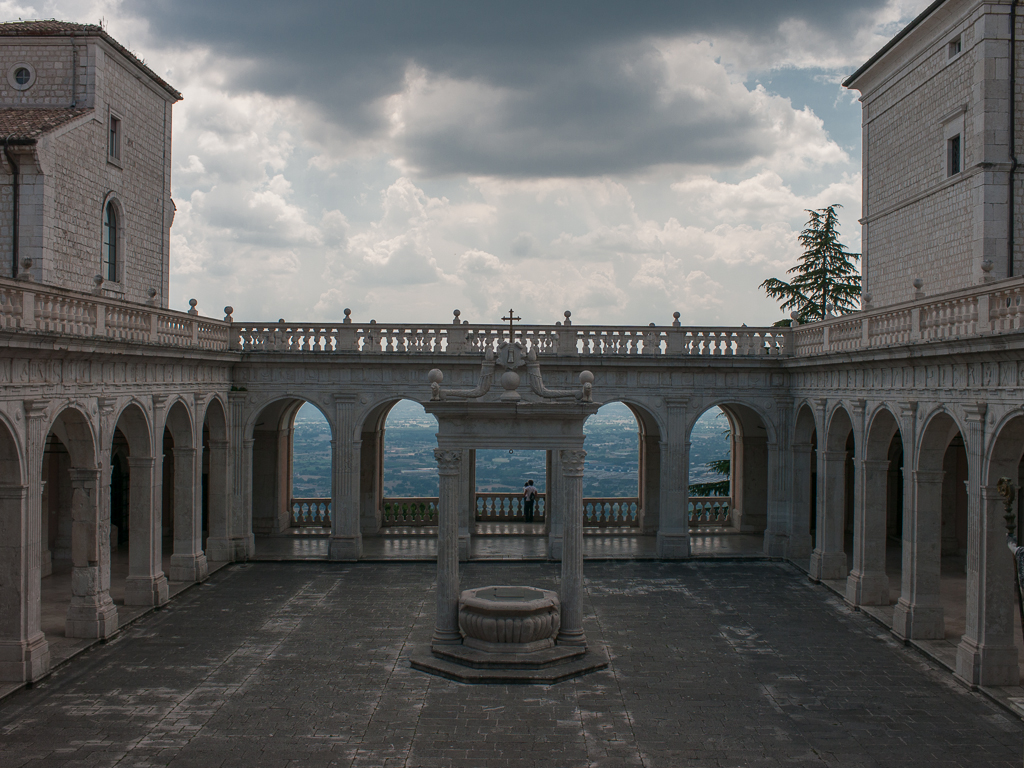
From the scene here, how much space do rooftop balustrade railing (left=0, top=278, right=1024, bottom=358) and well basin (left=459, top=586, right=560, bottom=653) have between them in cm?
870

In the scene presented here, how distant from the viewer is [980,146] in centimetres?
2092

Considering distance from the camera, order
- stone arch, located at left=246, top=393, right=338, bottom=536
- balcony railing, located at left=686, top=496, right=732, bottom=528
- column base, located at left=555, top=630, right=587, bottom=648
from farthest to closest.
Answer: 1. balcony railing, located at left=686, top=496, right=732, bottom=528
2. stone arch, located at left=246, top=393, right=338, bottom=536
3. column base, located at left=555, top=630, right=587, bottom=648

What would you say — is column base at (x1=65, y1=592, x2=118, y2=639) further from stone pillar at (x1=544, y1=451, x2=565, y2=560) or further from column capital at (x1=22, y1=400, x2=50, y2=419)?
stone pillar at (x1=544, y1=451, x2=565, y2=560)

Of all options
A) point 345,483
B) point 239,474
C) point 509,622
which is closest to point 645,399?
point 345,483

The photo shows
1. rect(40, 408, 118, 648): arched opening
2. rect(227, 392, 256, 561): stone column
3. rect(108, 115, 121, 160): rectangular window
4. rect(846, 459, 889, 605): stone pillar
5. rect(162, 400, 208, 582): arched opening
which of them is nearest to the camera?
rect(40, 408, 118, 648): arched opening

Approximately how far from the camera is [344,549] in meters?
25.8

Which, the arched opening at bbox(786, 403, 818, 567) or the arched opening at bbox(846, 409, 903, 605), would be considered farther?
the arched opening at bbox(786, 403, 818, 567)

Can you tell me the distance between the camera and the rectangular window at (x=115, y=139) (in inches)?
989

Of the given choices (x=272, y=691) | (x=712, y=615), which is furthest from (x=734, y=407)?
(x=272, y=691)

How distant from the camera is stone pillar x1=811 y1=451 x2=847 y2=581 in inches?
889

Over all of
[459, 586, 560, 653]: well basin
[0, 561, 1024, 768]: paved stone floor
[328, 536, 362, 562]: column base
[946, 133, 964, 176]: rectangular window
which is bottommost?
[0, 561, 1024, 768]: paved stone floor

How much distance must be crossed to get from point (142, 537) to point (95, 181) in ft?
34.1

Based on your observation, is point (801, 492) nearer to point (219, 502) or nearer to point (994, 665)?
point (994, 665)

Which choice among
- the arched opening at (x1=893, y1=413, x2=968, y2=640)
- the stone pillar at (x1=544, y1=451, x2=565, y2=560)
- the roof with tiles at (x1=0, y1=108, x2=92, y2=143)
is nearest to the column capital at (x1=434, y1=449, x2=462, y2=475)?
the arched opening at (x1=893, y1=413, x2=968, y2=640)
